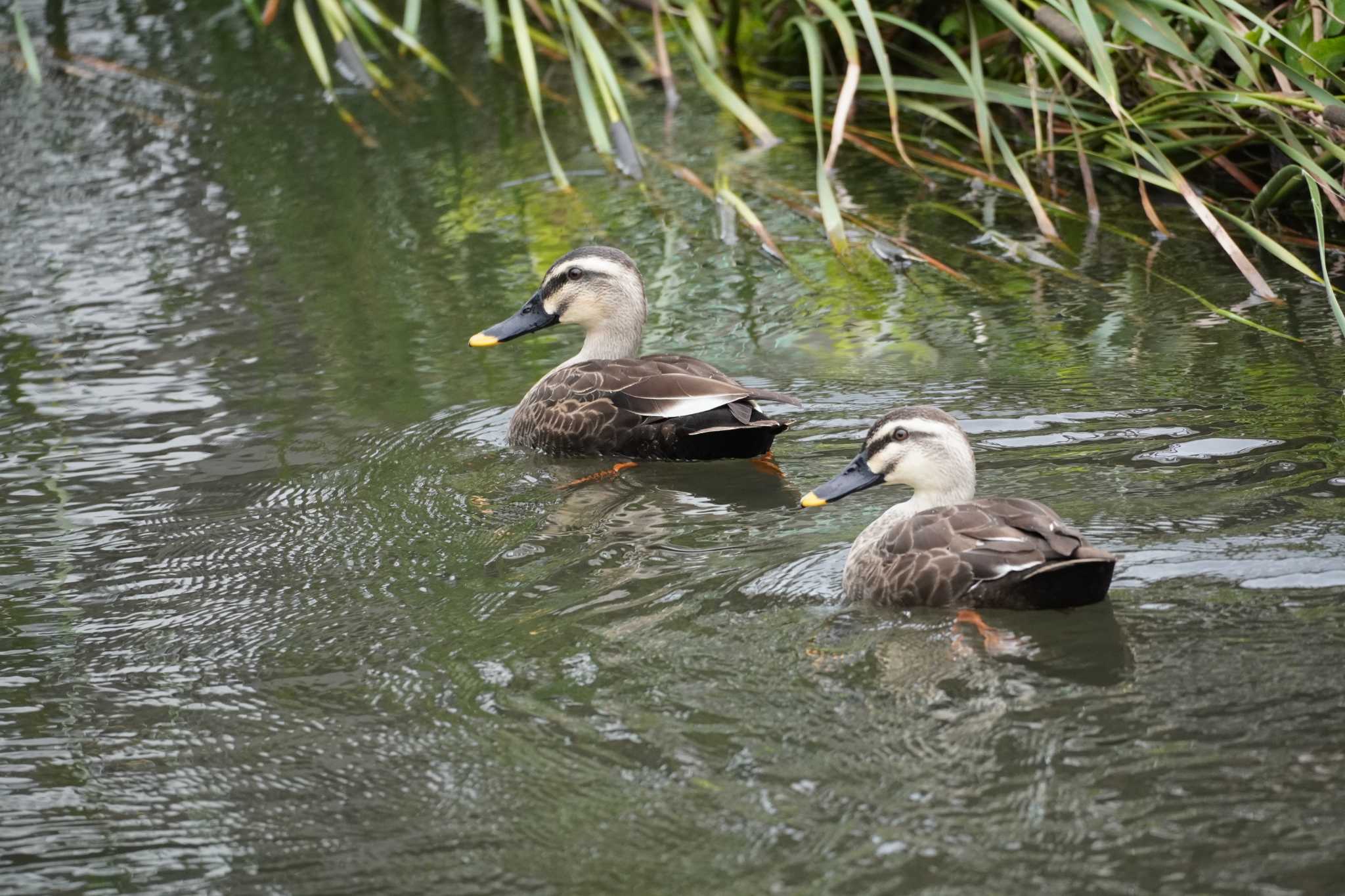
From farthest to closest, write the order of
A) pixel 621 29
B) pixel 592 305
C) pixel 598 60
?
pixel 621 29
pixel 598 60
pixel 592 305

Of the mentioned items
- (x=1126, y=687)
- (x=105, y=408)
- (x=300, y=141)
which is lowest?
(x=1126, y=687)

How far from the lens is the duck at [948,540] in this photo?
5.12 m

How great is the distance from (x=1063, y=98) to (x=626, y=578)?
4985 mm

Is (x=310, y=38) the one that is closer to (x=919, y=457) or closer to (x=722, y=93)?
(x=722, y=93)

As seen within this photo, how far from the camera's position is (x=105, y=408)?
7.88m

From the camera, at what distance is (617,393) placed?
7258 millimetres

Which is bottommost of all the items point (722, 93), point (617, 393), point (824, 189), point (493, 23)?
point (617, 393)

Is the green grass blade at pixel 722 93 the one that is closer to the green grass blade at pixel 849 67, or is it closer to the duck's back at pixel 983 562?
the green grass blade at pixel 849 67

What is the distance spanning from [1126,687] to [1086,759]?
0.45 m

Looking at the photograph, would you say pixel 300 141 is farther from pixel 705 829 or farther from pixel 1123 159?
pixel 705 829

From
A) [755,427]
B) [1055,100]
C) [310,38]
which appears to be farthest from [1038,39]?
[310,38]

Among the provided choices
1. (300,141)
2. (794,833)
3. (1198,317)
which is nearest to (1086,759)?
(794,833)

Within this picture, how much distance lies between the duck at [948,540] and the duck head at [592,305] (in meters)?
2.23

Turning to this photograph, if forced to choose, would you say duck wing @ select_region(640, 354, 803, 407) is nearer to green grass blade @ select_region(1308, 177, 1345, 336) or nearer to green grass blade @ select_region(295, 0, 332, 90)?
green grass blade @ select_region(1308, 177, 1345, 336)
